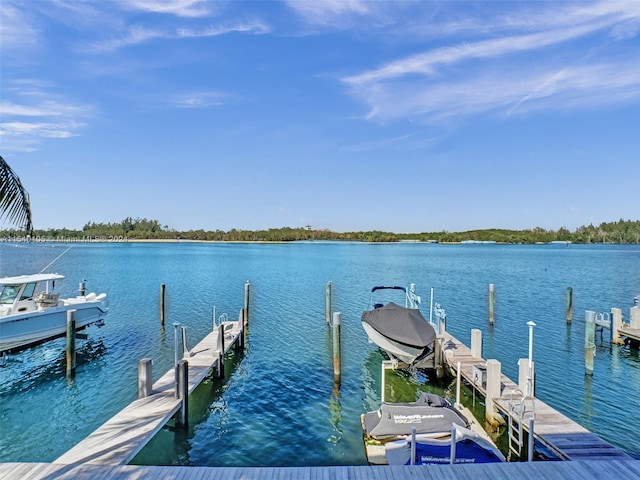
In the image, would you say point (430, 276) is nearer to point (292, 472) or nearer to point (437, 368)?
point (437, 368)

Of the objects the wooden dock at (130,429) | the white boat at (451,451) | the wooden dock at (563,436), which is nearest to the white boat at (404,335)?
the wooden dock at (563,436)

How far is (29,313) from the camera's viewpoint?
16938mm

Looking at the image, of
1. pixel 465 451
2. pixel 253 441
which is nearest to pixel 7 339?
pixel 253 441

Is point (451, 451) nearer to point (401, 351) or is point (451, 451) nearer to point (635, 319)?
point (401, 351)

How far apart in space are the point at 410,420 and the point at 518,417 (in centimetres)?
240

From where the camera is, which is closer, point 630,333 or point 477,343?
point 477,343

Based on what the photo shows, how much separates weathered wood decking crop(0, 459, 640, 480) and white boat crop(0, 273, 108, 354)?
1275 centimetres

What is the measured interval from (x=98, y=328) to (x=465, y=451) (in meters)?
20.2

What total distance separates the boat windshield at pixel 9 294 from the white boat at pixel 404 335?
1456cm

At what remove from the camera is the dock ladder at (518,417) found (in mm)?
9094

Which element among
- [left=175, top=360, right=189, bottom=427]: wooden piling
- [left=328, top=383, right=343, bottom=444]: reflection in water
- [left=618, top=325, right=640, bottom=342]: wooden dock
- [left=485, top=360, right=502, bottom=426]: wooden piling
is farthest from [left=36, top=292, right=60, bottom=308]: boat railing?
[left=618, top=325, right=640, bottom=342]: wooden dock

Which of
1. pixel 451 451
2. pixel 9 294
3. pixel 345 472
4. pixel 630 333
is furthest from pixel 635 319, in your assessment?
pixel 9 294

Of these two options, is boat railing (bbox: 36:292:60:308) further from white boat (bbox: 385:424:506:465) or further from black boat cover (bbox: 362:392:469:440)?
white boat (bbox: 385:424:506:465)

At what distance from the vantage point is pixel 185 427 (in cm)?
1029
